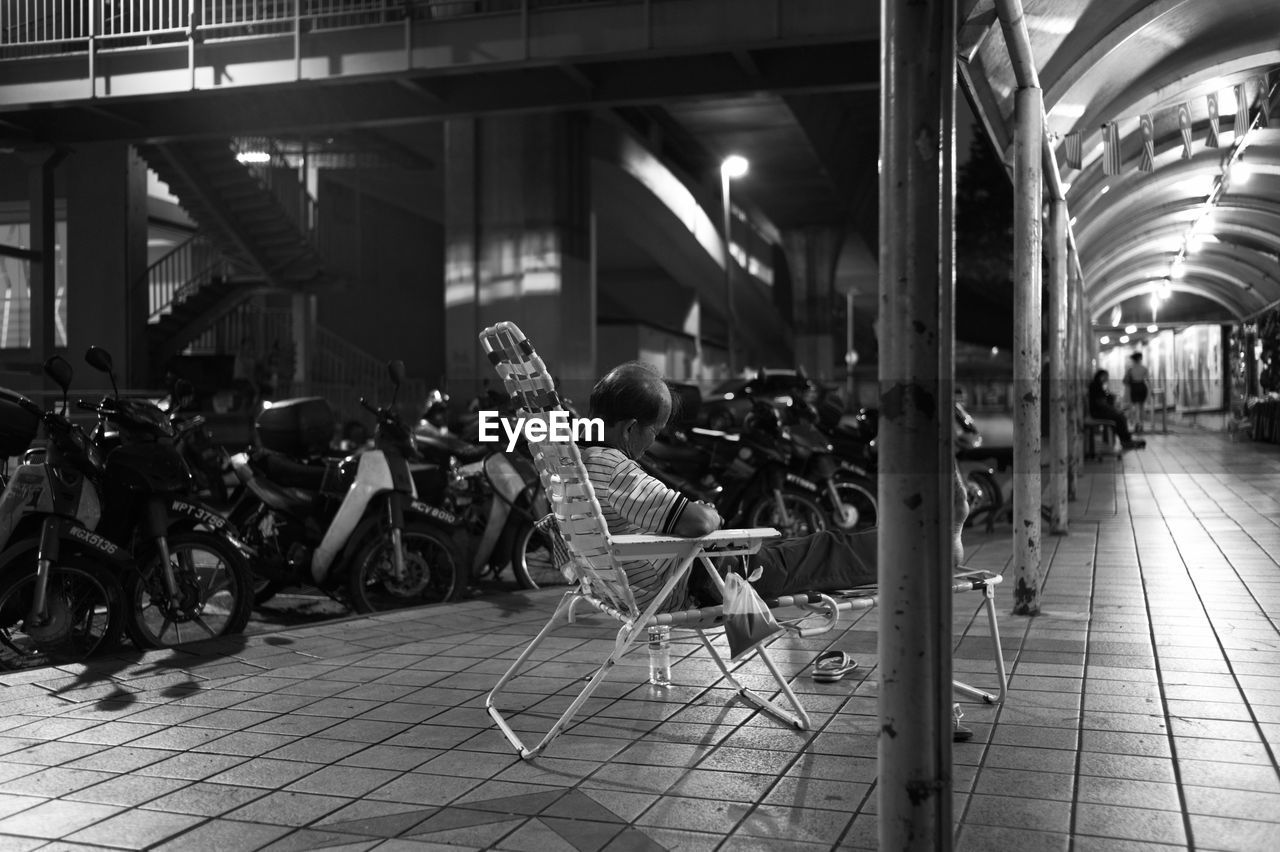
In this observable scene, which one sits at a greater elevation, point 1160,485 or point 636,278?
point 636,278

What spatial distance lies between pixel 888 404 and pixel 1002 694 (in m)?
2.18

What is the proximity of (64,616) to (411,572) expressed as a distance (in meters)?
1.90

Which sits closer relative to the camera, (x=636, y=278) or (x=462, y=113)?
(x=462, y=113)

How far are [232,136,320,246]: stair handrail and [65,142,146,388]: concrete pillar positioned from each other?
241 centimetres

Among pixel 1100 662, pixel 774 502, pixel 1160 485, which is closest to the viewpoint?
pixel 1100 662

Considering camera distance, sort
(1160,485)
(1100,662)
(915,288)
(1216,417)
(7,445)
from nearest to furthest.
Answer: (915,288)
(1100,662)
(7,445)
(1160,485)
(1216,417)

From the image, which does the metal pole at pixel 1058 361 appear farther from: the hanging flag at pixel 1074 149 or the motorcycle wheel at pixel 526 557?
the motorcycle wheel at pixel 526 557

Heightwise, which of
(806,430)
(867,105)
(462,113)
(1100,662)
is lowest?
(1100,662)

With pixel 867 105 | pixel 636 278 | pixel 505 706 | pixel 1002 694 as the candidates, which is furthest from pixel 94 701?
pixel 636 278

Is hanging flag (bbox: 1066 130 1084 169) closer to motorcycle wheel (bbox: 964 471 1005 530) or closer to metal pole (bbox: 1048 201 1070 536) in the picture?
metal pole (bbox: 1048 201 1070 536)

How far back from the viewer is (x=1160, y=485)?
1509cm

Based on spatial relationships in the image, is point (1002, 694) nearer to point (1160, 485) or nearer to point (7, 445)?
point (7, 445)

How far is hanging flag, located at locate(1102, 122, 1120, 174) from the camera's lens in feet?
31.9

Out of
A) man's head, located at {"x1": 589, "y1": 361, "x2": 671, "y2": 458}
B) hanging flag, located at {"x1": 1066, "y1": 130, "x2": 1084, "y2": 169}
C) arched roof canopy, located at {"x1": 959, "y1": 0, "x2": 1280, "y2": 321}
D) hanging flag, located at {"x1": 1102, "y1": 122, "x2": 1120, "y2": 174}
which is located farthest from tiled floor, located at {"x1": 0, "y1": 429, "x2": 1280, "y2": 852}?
hanging flag, located at {"x1": 1102, "y1": 122, "x2": 1120, "y2": 174}
